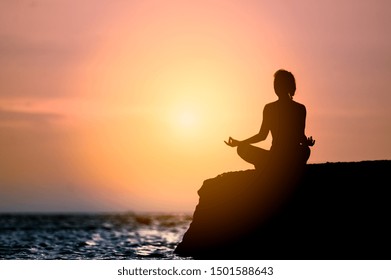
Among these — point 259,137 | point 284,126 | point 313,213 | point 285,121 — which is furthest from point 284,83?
point 313,213

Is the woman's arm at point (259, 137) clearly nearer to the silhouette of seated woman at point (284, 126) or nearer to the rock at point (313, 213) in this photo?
the silhouette of seated woman at point (284, 126)

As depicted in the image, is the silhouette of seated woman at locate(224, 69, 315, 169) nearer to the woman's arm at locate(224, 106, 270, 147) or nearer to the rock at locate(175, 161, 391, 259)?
the woman's arm at locate(224, 106, 270, 147)

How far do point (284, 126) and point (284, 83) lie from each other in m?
0.88

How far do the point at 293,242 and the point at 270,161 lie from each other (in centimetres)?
213

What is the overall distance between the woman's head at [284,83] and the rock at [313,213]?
1.65 metres

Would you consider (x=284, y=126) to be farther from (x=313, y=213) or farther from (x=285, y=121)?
(x=313, y=213)

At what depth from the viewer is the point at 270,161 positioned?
16891mm

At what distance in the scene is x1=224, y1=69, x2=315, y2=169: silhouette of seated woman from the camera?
16.4m

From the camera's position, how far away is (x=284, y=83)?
16328mm

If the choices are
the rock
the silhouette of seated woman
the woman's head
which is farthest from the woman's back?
the rock

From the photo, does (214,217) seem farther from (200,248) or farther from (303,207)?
(303,207)

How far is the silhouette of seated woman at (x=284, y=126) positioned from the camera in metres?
16.4
